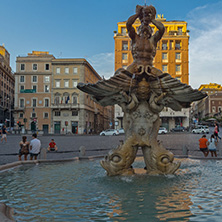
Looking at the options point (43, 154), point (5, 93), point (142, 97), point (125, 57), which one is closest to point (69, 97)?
point (125, 57)

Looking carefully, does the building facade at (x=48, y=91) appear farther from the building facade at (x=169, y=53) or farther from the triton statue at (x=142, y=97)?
the triton statue at (x=142, y=97)

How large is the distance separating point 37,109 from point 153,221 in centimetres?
5736

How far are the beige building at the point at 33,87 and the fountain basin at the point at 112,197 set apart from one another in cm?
5320

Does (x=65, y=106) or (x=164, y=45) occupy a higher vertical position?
(x=164, y=45)

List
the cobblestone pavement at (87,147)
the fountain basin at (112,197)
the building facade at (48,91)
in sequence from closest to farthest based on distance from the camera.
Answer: the fountain basin at (112,197) < the cobblestone pavement at (87,147) < the building facade at (48,91)

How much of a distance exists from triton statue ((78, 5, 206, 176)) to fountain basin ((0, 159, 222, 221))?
40cm

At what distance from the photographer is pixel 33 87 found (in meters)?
58.5

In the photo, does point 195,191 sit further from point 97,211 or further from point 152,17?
point 152,17

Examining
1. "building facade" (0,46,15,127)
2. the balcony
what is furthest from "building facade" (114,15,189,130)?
"building facade" (0,46,15,127)

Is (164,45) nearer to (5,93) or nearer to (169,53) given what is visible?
(169,53)

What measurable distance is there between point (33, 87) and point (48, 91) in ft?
11.2

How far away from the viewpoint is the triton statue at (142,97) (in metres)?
6.40

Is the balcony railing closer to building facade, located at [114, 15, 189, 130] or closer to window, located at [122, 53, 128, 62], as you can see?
building facade, located at [114, 15, 189, 130]

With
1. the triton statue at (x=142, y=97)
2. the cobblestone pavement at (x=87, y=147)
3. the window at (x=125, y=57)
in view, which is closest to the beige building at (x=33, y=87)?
the window at (x=125, y=57)
